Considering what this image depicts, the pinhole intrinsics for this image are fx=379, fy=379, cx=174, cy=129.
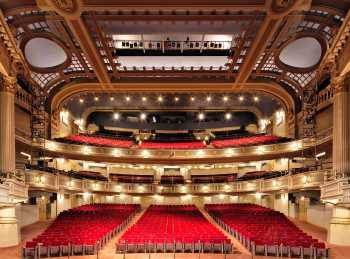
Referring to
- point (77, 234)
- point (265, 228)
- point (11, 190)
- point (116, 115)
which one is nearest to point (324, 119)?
point (265, 228)

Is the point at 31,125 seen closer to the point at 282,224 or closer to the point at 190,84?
the point at 190,84

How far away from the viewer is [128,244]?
514 inches

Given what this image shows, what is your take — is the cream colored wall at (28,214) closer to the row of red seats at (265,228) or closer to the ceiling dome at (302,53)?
the row of red seats at (265,228)

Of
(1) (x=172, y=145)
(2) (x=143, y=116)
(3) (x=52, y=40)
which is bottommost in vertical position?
(1) (x=172, y=145)

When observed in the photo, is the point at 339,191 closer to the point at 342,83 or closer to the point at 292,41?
the point at 342,83

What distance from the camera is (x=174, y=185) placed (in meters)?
26.7

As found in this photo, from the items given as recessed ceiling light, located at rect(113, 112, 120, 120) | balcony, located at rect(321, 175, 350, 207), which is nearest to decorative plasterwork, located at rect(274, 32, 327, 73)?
balcony, located at rect(321, 175, 350, 207)

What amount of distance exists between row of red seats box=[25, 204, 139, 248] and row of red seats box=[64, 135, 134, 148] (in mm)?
7021

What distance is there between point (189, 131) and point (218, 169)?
493 cm

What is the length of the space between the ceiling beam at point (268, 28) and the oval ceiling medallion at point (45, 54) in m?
9.40

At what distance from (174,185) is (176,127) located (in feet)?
29.9

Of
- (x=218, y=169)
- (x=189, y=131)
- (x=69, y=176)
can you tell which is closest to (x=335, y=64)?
(x=69, y=176)

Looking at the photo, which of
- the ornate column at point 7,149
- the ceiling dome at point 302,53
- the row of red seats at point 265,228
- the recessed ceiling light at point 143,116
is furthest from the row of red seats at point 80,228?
the recessed ceiling light at point 143,116

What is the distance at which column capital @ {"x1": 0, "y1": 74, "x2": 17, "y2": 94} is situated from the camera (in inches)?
599
